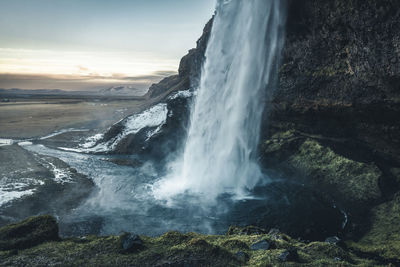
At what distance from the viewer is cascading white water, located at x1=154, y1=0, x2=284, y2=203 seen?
95.5ft

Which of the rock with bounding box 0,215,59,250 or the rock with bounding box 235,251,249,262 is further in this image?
the rock with bounding box 0,215,59,250

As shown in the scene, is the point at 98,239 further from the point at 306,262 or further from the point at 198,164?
the point at 198,164

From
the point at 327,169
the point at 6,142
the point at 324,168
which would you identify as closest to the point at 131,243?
the point at 327,169

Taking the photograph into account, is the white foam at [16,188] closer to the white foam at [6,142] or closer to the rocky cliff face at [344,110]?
the white foam at [6,142]

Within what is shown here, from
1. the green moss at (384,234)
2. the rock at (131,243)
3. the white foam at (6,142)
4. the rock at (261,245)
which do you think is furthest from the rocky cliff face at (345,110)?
the white foam at (6,142)

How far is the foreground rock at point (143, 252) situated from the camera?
9547 millimetres

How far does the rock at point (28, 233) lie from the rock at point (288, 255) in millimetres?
9348

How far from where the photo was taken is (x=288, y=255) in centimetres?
1012

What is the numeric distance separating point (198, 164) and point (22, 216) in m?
16.7

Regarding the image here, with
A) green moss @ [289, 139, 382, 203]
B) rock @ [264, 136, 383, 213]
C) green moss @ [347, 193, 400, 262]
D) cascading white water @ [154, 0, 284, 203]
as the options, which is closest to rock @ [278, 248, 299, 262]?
green moss @ [347, 193, 400, 262]

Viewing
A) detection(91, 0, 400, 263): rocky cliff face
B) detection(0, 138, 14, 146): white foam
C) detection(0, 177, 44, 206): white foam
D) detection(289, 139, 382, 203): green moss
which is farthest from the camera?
detection(0, 138, 14, 146): white foam

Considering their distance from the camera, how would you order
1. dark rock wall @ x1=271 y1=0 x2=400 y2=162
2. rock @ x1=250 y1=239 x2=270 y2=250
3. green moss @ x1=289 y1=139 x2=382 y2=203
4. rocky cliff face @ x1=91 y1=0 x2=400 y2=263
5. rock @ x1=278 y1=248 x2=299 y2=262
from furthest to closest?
green moss @ x1=289 y1=139 x2=382 y2=203 < dark rock wall @ x1=271 y1=0 x2=400 y2=162 < rocky cliff face @ x1=91 y1=0 x2=400 y2=263 < rock @ x1=250 y1=239 x2=270 y2=250 < rock @ x1=278 y1=248 x2=299 y2=262

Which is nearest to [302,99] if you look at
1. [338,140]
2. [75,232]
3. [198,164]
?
[338,140]

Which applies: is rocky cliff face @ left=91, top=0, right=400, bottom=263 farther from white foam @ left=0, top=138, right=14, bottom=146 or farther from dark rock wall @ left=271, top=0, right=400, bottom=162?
white foam @ left=0, top=138, right=14, bottom=146
